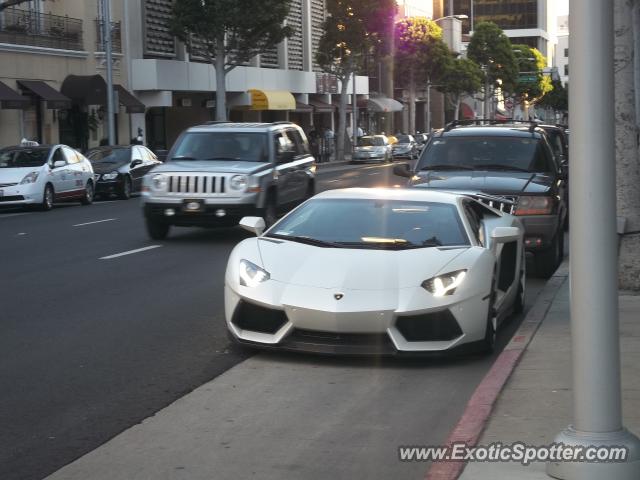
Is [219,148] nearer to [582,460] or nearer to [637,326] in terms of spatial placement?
[637,326]

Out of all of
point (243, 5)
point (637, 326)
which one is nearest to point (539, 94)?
point (243, 5)

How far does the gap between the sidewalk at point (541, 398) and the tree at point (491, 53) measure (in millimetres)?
99272

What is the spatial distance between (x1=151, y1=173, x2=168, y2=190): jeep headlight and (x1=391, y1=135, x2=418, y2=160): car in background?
155 feet

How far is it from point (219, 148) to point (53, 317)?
27.6ft

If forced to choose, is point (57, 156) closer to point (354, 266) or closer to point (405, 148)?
point (354, 266)

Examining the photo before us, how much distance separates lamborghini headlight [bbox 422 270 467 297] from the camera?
8.33 meters

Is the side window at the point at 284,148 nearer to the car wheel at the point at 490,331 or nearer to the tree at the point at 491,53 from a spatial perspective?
the car wheel at the point at 490,331

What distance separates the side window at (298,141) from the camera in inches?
796

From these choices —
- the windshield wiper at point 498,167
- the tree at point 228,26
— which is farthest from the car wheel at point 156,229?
the tree at point 228,26

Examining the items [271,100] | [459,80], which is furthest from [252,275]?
[459,80]

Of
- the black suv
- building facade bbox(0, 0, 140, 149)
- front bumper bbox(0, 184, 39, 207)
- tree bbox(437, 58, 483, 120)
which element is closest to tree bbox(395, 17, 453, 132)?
tree bbox(437, 58, 483, 120)

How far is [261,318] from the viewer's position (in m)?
8.55

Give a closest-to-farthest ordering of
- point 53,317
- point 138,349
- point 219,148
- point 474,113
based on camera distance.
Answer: point 138,349
point 53,317
point 219,148
point 474,113

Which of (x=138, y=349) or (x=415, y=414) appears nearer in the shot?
(x=415, y=414)
